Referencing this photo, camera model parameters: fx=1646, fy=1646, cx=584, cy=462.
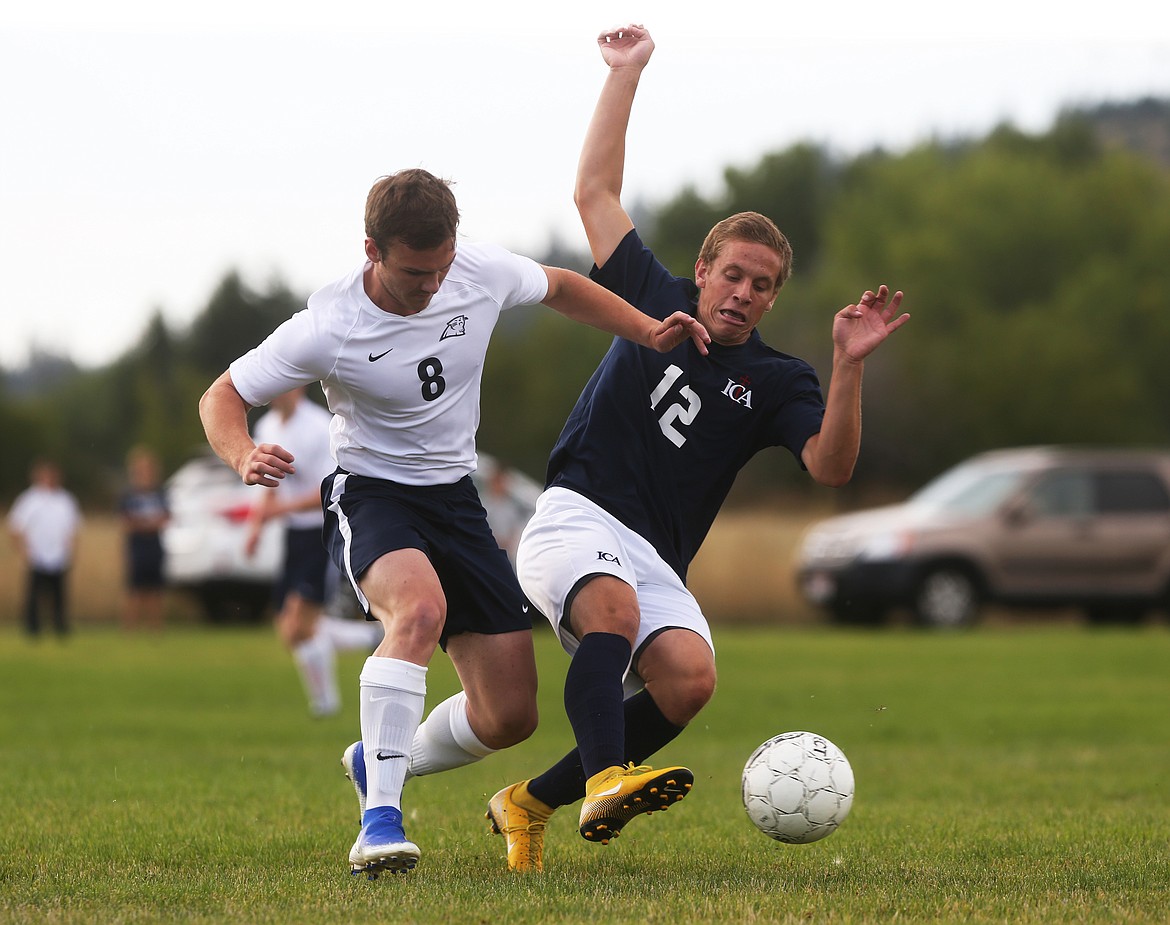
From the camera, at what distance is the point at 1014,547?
2002 cm

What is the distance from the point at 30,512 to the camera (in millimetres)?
19953

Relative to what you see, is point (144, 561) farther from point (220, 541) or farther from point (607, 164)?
point (607, 164)

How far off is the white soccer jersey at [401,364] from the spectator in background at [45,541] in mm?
15575

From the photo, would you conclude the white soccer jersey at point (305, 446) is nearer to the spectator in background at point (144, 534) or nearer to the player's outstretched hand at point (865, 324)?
the player's outstretched hand at point (865, 324)

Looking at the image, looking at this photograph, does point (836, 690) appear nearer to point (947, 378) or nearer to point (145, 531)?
point (145, 531)

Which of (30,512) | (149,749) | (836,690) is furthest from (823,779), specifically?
(30,512)

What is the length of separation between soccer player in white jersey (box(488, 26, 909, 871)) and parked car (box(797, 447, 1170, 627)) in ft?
47.6

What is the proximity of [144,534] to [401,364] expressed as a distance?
16.3 metres

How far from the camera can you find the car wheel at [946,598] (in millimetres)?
20219

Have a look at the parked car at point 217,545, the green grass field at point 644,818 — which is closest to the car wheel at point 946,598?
the green grass field at point 644,818

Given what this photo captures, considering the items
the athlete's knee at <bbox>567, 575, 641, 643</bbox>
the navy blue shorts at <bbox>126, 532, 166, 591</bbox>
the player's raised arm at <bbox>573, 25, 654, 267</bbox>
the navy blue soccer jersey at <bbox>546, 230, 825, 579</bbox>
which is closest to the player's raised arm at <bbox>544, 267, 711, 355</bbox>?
the navy blue soccer jersey at <bbox>546, 230, 825, 579</bbox>

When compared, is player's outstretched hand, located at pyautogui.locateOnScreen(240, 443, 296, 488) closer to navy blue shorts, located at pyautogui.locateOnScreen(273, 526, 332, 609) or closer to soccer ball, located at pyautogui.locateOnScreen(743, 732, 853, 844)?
soccer ball, located at pyautogui.locateOnScreen(743, 732, 853, 844)

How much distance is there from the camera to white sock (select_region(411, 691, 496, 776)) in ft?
18.2

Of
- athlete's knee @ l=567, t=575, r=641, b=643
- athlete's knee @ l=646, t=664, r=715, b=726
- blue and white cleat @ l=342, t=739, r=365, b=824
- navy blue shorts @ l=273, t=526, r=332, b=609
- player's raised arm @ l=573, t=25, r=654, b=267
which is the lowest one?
navy blue shorts @ l=273, t=526, r=332, b=609
